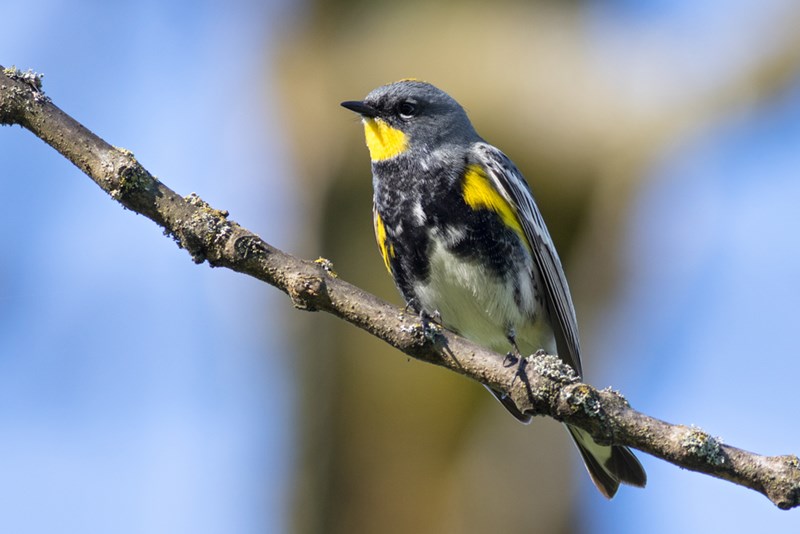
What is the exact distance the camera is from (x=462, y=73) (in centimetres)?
780

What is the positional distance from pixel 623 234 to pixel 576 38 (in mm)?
1865

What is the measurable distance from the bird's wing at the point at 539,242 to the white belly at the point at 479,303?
93 millimetres

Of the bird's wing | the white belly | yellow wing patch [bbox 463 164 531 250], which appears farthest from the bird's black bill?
the white belly

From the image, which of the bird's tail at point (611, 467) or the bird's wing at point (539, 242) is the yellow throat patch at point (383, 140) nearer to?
the bird's wing at point (539, 242)

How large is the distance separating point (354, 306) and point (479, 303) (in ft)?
5.30

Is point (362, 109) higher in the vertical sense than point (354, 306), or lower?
higher

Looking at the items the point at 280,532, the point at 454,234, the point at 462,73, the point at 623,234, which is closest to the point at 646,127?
the point at 623,234

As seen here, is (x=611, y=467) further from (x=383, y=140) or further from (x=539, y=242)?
(x=383, y=140)

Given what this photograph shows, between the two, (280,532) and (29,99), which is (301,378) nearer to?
(280,532)

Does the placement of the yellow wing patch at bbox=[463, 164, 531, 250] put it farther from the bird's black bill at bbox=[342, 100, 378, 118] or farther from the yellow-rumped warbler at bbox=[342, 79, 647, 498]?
the bird's black bill at bbox=[342, 100, 378, 118]

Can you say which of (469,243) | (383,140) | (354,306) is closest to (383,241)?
(469,243)

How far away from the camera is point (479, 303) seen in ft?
16.2

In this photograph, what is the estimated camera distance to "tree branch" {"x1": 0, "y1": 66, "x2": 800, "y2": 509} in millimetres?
3152

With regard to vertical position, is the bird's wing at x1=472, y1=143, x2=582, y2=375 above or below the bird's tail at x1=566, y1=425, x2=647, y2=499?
above
